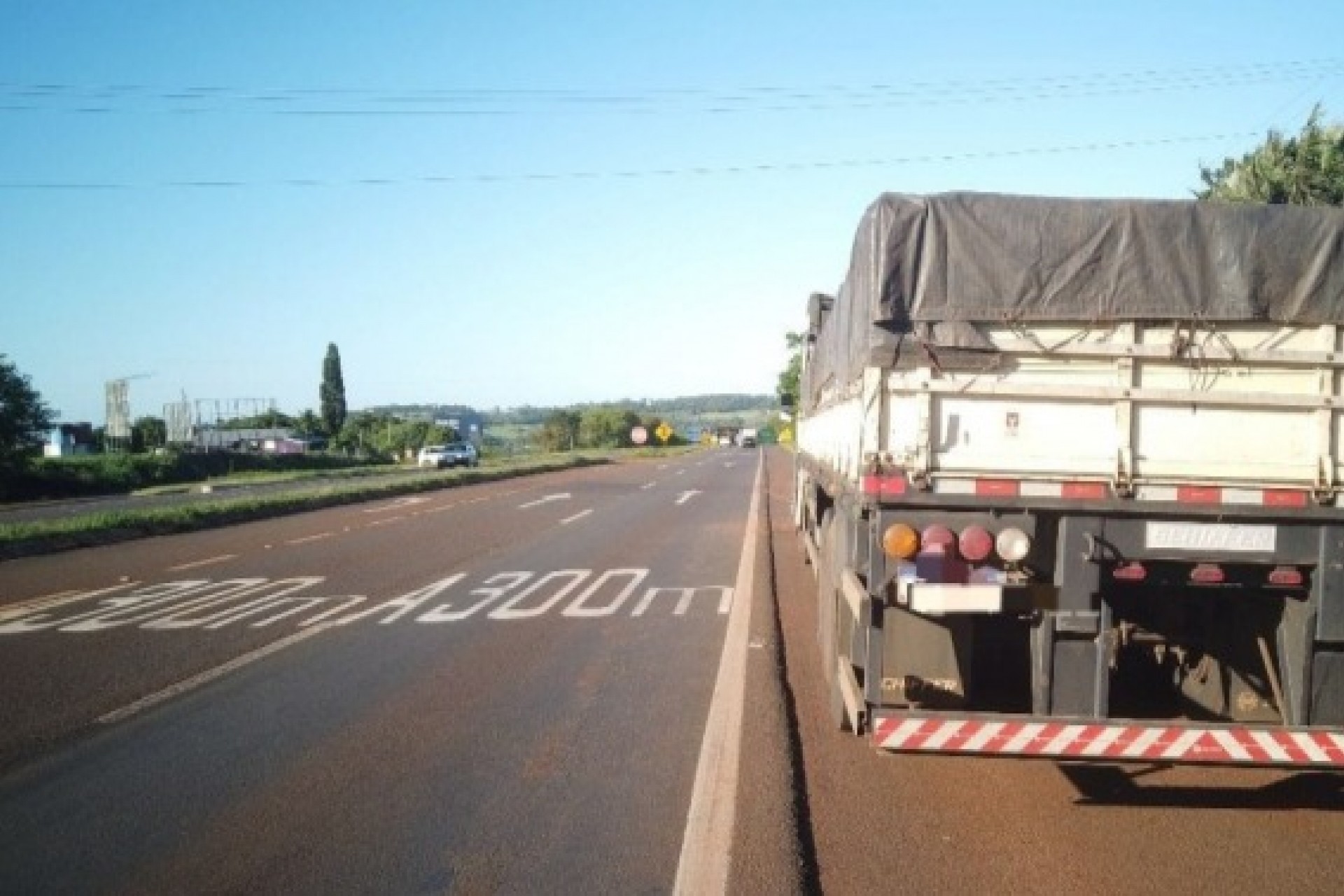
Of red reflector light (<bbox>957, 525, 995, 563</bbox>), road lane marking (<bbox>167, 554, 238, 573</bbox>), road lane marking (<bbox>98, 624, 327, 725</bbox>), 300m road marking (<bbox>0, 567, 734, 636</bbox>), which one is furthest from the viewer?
road lane marking (<bbox>167, 554, 238, 573</bbox>)

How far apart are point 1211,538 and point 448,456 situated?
55.6m

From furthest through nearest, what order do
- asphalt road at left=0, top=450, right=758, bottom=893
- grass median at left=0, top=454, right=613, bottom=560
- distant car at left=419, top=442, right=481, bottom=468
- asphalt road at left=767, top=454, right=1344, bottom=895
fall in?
distant car at left=419, top=442, right=481, bottom=468 → grass median at left=0, top=454, right=613, bottom=560 → asphalt road at left=0, top=450, right=758, bottom=893 → asphalt road at left=767, top=454, right=1344, bottom=895

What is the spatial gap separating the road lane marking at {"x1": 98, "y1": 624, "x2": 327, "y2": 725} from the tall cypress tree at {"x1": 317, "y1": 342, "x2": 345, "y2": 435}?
111 m

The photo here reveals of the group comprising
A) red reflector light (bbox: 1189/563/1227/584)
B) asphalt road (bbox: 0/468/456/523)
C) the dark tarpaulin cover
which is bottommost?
asphalt road (bbox: 0/468/456/523)

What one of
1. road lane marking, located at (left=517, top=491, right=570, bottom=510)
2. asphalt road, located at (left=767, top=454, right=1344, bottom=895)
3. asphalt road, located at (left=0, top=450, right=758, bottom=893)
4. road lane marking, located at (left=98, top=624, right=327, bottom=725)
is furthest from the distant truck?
road lane marking, located at (left=517, top=491, right=570, bottom=510)

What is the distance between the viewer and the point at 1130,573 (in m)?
4.98

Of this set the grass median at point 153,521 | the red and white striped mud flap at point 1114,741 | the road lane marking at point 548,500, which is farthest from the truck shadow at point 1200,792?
the road lane marking at point 548,500

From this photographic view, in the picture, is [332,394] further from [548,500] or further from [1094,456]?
[1094,456]

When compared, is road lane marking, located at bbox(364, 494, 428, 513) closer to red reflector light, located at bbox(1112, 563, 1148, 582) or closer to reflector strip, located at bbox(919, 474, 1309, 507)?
reflector strip, located at bbox(919, 474, 1309, 507)

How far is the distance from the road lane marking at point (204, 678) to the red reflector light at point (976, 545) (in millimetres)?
5488

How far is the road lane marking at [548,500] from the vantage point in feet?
85.4

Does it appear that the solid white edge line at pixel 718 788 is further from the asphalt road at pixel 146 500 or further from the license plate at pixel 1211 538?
the asphalt road at pixel 146 500

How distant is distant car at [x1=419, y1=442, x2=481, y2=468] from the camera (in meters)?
58.4

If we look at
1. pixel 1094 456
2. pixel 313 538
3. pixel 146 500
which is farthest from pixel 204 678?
pixel 146 500
